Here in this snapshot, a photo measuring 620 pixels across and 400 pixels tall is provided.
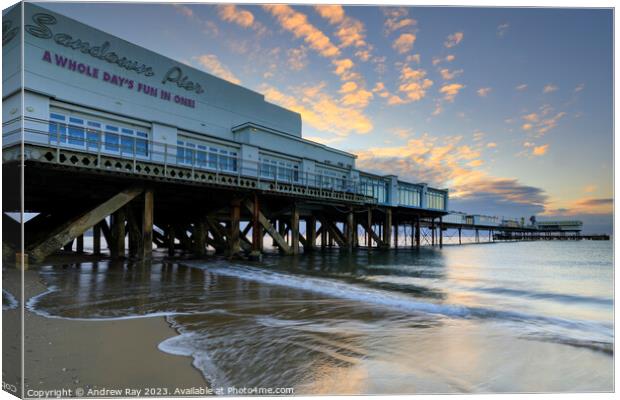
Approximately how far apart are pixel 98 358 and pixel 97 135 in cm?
1530

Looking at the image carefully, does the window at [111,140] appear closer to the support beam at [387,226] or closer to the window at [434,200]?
the support beam at [387,226]

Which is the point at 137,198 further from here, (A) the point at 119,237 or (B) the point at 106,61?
(B) the point at 106,61

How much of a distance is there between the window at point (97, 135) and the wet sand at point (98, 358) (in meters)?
10.9

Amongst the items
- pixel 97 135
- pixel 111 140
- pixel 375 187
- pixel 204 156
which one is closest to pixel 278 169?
pixel 204 156

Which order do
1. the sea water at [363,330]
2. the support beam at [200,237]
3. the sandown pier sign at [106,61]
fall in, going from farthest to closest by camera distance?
the support beam at [200,237] → the sandown pier sign at [106,61] → the sea water at [363,330]

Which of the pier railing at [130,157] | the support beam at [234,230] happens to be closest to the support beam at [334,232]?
the pier railing at [130,157]

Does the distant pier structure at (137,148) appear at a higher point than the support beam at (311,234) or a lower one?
higher

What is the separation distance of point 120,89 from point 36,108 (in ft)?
13.1

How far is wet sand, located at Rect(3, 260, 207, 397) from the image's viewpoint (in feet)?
11.5

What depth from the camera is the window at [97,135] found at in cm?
1520

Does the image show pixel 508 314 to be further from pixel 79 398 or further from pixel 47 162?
pixel 47 162

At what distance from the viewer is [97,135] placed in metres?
16.5

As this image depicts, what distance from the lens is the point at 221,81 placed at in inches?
885

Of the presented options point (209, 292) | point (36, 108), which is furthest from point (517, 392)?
point (36, 108)
